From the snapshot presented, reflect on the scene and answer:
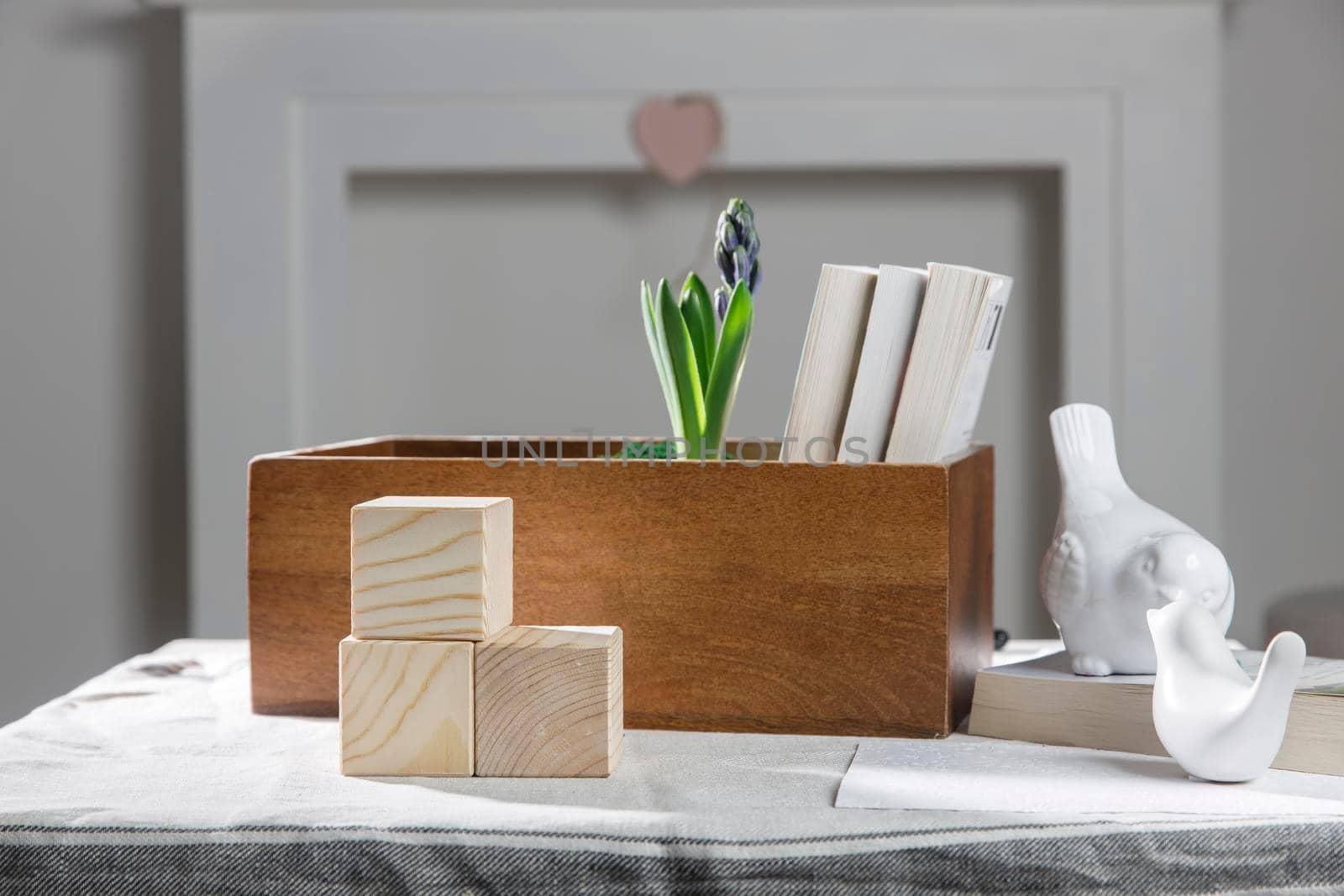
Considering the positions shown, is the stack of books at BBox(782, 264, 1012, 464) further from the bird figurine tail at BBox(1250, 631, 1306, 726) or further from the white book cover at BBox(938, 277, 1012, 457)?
the bird figurine tail at BBox(1250, 631, 1306, 726)

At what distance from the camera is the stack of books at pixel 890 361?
0.82 m

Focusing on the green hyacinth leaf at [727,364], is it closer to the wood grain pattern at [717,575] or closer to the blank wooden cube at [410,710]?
the wood grain pattern at [717,575]

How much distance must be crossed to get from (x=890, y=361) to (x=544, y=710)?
32 centimetres

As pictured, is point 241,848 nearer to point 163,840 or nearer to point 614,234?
point 163,840

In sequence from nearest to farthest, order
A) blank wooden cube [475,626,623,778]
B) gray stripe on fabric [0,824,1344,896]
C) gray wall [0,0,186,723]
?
gray stripe on fabric [0,824,1344,896]
blank wooden cube [475,626,623,778]
gray wall [0,0,186,723]

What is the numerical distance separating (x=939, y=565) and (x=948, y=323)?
0.16m

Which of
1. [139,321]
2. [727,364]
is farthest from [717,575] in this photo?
[139,321]

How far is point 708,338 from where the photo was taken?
892 millimetres

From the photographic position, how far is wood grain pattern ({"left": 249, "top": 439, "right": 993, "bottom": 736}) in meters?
0.80

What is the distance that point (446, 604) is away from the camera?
0.73 meters

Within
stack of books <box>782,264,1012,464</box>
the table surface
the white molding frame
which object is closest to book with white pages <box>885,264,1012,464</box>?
stack of books <box>782,264,1012,464</box>

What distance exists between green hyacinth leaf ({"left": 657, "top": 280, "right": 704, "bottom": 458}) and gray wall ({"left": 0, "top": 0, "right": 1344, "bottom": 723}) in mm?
1774

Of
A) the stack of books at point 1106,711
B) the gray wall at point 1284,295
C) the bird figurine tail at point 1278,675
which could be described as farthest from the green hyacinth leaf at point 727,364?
the gray wall at point 1284,295

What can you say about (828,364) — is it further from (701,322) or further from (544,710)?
(544,710)
